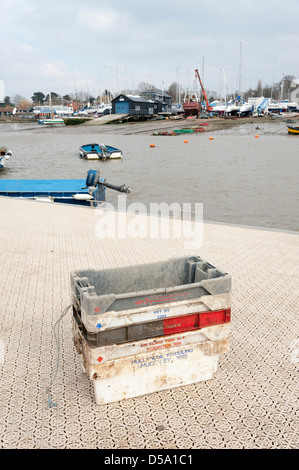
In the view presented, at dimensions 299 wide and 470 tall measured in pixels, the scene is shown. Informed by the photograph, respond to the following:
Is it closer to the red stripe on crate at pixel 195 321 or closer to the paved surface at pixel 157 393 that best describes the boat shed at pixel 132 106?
the paved surface at pixel 157 393

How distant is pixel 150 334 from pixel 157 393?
0.55 m

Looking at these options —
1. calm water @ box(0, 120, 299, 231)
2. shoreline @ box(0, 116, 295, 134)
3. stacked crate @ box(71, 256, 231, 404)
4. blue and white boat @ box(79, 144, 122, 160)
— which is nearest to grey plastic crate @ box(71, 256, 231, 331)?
stacked crate @ box(71, 256, 231, 404)

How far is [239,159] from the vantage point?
31.5 metres

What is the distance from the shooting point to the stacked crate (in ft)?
9.35

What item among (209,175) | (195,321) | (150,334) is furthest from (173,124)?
(150,334)

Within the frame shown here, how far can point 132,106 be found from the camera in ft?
289

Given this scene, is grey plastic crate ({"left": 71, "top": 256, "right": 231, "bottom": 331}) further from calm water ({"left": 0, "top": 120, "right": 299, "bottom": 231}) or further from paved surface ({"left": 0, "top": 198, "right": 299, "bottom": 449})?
calm water ({"left": 0, "top": 120, "right": 299, "bottom": 231})

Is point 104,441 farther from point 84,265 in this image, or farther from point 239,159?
point 239,159

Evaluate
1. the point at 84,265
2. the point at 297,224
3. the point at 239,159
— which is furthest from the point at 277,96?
the point at 84,265

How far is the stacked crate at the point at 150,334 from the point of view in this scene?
285 centimetres

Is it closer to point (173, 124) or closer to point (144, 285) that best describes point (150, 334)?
point (144, 285)

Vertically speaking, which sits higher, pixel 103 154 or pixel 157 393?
pixel 157 393

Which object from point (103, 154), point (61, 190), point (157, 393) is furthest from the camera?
point (103, 154)
